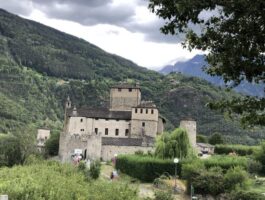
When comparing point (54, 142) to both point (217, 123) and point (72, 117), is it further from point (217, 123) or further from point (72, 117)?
point (217, 123)

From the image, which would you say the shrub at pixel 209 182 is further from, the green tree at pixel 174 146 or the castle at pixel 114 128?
the castle at pixel 114 128

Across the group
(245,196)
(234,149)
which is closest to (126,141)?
(234,149)

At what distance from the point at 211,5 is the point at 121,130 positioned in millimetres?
69209

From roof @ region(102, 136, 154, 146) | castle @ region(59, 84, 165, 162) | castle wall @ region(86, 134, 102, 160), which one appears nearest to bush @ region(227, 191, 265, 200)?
castle @ region(59, 84, 165, 162)

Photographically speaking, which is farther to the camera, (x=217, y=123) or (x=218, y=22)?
(x=217, y=123)

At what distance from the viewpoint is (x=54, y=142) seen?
76625 mm

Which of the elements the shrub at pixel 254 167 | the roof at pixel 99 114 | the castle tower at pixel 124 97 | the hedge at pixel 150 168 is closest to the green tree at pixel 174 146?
the hedge at pixel 150 168

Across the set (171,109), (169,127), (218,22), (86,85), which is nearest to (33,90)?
(86,85)

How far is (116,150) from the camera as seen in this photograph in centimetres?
6975

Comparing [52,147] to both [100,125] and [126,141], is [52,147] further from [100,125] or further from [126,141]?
[126,141]

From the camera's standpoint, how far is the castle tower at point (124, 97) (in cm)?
8669

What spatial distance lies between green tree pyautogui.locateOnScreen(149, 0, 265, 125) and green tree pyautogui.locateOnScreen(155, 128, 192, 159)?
40.4m

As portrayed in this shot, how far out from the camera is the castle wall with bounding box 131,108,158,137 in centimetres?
7756

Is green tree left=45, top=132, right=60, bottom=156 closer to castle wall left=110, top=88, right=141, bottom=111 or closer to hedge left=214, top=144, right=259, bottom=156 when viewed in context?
castle wall left=110, top=88, right=141, bottom=111
